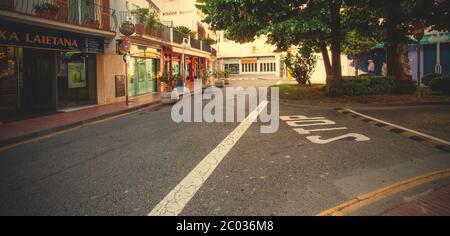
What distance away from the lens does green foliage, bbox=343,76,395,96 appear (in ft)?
53.7

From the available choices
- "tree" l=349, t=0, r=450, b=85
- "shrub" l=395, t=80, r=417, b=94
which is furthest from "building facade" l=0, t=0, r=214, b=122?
"shrub" l=395, t=80, r=417, b=94

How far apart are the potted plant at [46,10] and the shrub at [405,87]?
15.5m

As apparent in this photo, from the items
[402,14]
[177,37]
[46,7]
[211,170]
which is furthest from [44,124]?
[177,37]

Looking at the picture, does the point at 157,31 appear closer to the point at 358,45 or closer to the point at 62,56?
the point at 62,56

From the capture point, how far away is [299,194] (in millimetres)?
4023

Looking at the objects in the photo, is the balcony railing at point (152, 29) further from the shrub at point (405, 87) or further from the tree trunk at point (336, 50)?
the shrub at point (405, 87)

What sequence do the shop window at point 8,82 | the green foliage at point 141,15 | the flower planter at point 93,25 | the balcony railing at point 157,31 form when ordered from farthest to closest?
1. the green foliage at point 141,15
2. the balcony railing at point 157,31
3. the flower planter at point 93,25
4. the shop window at point 8,82

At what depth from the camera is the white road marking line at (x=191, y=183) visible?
12.0ft

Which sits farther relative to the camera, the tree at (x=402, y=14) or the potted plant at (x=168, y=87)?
the potted plant at (x=168, y=87)

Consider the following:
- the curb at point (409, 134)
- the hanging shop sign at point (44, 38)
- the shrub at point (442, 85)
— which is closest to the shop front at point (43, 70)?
the hanging shop sign at point (44, 38)

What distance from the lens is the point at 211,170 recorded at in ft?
16.6

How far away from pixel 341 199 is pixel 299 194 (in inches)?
18.8

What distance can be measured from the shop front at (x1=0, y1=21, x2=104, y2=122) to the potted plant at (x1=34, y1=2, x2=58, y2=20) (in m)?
0.53
